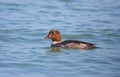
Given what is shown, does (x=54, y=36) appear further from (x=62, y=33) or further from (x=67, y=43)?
(x=62, y=33)

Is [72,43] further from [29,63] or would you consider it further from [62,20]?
[62,20]

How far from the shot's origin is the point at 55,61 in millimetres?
15875

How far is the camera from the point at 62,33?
66.8 ft

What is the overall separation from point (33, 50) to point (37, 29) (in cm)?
376

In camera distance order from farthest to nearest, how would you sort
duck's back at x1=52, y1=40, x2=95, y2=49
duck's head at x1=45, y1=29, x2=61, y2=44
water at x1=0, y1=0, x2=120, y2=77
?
duck's head at x1=45, y1=29, x2=61, y2=44
duck's back at x1=52, y1=40, x2=95, y2=49
water at x1=0, y1=0, x2=120, y2=77

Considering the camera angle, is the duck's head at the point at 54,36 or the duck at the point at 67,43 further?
the duck's head at the point at 54,36

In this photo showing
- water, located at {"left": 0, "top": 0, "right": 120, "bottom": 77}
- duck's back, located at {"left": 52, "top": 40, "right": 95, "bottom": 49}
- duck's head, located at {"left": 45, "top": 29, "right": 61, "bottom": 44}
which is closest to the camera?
water, located at {"left": 0, "top": 0, "right": 120, "bottom": 77}

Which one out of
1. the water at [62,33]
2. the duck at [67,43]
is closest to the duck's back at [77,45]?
the duck at [67,43]

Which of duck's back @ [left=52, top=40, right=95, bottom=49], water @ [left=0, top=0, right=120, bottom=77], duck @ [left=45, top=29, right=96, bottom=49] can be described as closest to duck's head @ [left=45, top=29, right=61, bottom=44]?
duck @ [left=45, top=29, right=96, bottom=49]

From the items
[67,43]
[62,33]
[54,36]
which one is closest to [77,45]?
[67,43]

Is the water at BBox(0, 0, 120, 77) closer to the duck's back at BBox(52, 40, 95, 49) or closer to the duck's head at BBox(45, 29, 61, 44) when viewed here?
the duck's back at BBox(52, 40, 95, 49)

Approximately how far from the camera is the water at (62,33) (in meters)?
14.9

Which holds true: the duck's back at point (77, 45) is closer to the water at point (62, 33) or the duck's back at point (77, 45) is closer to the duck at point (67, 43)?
the duck at point (67, 43)

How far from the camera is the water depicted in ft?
48.9
